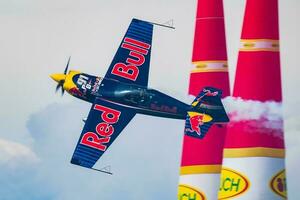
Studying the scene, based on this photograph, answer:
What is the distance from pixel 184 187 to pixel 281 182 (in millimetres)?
7578

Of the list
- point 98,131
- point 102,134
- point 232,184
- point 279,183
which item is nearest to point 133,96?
point 98,131

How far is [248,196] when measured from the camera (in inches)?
1244

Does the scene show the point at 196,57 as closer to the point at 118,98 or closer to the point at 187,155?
the point at 187,155

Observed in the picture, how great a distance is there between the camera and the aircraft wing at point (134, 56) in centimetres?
4769

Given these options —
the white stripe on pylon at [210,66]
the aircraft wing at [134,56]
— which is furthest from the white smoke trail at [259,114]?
the aircraft wing at [134,56]

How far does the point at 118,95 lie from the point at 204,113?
5601 mm

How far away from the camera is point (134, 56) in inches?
1913

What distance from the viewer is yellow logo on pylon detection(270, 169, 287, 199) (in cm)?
3117

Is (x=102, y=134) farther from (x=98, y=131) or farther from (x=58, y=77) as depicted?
(x=58, y=77)

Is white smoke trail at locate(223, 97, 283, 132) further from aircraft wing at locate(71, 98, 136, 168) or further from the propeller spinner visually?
the propeller spinner

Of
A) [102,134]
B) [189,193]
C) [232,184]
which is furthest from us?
[102,134]

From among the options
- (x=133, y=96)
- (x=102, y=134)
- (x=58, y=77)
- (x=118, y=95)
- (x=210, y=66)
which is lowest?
(x=210, y=66)

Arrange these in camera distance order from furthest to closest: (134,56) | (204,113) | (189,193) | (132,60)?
1. (134,56)
2. (132,60)
3. (204,113)
4. (189,193)

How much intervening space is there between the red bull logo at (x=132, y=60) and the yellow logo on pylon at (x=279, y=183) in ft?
56.0
